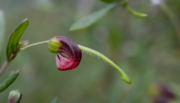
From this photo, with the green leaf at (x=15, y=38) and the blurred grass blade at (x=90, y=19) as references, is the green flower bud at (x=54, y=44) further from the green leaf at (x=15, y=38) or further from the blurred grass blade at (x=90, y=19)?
the blurred grass blade at (x=90, y=19)

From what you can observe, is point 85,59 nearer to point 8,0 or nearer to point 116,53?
point 116,53

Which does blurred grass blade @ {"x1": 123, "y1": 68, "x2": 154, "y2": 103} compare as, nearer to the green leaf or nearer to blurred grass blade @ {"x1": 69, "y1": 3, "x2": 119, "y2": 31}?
blurred grass blade @ {"x1": 69, "y1": 3, "x2": 119, "y2": 31}

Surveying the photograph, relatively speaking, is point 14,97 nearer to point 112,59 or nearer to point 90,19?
point 90,19

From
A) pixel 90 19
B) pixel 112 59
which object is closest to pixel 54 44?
pixel 90 19

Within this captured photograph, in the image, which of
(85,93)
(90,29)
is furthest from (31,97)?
(90,29)

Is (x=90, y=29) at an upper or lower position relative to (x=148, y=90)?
upper

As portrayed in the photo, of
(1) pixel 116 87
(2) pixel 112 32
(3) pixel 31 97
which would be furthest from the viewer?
(3) pixel 31 97
